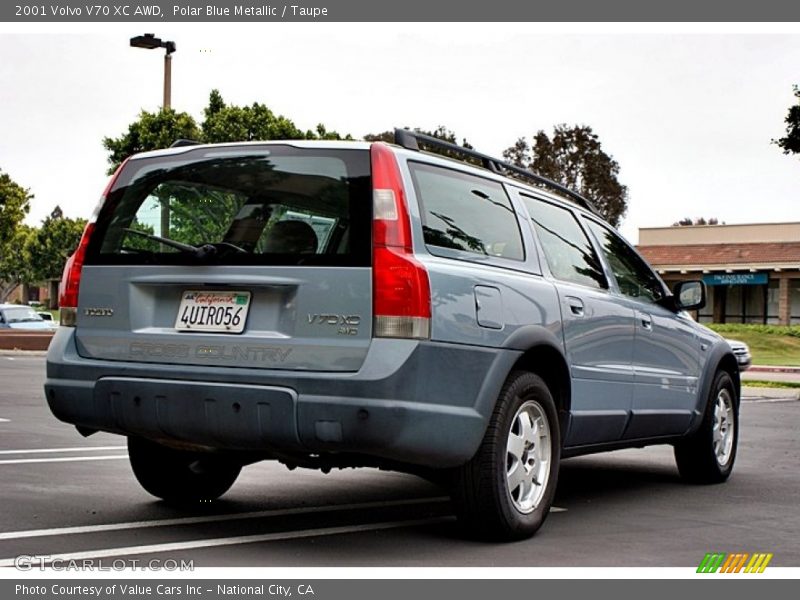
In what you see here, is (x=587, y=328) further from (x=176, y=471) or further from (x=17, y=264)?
(x=17, y=264)

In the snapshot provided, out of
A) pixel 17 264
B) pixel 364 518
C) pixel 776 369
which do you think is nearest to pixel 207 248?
pixel 364 518

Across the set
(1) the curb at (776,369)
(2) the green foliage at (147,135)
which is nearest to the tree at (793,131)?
(1) the curb at (776,369)

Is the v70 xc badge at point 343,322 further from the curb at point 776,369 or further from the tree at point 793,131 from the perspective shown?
the curb at point 776,369

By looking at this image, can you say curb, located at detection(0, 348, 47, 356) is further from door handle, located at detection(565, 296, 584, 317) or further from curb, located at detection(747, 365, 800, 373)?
door handle, located at detection(565, 296, 584, 317)

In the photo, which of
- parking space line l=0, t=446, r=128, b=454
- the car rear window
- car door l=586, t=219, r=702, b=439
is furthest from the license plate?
parking space line l=0, t=446, r=128, b=454

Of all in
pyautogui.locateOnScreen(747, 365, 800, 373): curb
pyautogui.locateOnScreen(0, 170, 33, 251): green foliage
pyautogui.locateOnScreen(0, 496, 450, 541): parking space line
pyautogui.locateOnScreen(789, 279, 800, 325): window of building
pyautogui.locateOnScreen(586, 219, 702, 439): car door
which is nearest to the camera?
pyautogui.locateOnScreen(0, 496, 450, 541): parking space line

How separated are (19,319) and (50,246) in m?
69.1

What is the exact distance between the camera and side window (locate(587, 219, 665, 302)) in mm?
7625

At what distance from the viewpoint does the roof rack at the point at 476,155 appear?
19.4 feet

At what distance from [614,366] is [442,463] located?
2.06 metres

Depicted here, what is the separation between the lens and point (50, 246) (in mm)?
103188

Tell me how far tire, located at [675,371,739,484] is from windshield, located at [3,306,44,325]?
31.0 metres

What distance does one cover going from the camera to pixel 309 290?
5.42 meters

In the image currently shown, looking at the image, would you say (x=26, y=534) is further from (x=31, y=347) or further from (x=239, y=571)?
(x=31, y=347)
